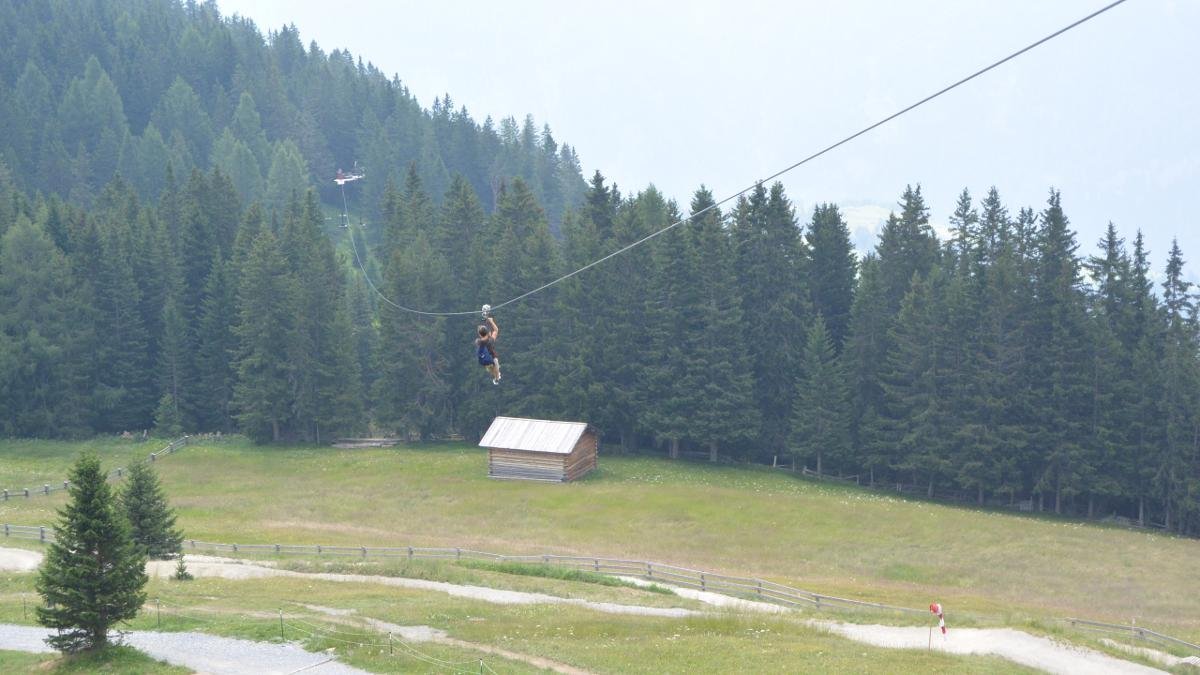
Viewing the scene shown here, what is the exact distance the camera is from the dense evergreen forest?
7162 centimetres

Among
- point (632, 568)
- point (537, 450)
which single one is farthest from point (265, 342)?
point (632, 568)

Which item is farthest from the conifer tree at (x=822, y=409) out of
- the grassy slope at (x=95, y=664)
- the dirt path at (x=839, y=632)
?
the grassy slope at (x=95, y=664)

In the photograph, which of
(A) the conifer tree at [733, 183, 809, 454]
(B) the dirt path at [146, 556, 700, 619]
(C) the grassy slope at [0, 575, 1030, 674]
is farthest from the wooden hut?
(C) the grassy slope at [0, 575, 1030, 674]

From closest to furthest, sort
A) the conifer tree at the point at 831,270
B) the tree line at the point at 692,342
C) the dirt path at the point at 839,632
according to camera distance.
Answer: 1. the dirt path at the point at 839,632
2. the tree line at the point at 692,342
3. the conifer tree at the point at 831,270

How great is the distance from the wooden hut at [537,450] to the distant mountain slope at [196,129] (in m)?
86.2

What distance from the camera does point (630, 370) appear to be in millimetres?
80750

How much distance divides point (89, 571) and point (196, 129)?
516 feet

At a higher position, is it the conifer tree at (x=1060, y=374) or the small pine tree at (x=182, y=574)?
the conifer tree at (x=1060, y=374)

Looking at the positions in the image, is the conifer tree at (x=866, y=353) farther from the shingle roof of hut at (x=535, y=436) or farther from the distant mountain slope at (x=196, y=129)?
the distant mountain slope at (x=196, y=129)

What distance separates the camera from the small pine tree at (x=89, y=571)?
2955cm

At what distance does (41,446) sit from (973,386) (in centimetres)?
6215

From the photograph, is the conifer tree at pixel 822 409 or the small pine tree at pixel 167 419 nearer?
the conifer tree at pixel 822 409

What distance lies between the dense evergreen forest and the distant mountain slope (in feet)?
184

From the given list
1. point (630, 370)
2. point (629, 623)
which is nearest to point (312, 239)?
point (630, 370)
